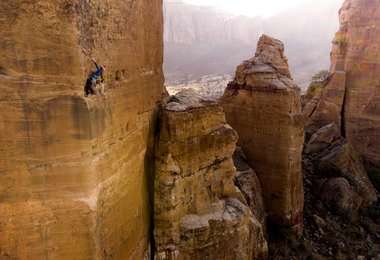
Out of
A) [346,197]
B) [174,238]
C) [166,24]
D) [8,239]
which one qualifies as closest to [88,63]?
[8,239]

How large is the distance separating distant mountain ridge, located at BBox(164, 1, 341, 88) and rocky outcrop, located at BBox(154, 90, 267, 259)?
5145 centimetres

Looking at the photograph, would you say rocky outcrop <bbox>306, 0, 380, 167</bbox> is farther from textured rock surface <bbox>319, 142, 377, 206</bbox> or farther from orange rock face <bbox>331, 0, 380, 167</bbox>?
textured rock surface <bbox>319, 142, 377, 206</bbox>

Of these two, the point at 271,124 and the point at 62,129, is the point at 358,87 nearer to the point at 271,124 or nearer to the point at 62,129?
the point at 271,124

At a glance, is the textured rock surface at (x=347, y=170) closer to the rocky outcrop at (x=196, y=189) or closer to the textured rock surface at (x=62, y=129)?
the rocky outcrop at (x=196, y=189)

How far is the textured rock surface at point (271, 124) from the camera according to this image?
12.8 meters

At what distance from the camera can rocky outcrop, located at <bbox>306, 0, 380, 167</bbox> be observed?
1900cm

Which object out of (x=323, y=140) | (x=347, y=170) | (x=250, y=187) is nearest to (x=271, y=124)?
(x=250, y=187)

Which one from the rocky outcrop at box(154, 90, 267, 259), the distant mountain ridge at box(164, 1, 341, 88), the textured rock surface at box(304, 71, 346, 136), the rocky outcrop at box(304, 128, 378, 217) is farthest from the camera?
the distant mountain ridge at box(164, 1, 341, 88)

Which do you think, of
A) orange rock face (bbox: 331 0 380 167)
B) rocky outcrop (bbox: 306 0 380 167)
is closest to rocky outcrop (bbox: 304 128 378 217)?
orange rock face (bbox: 331 0 380 167)

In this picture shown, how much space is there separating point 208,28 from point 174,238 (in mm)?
67167

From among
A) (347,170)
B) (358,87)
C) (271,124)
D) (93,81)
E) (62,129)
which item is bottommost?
(347,170)

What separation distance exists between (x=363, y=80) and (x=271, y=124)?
29.6 ft

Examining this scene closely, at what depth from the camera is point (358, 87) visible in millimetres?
19516

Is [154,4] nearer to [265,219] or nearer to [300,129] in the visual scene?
[300,129]
